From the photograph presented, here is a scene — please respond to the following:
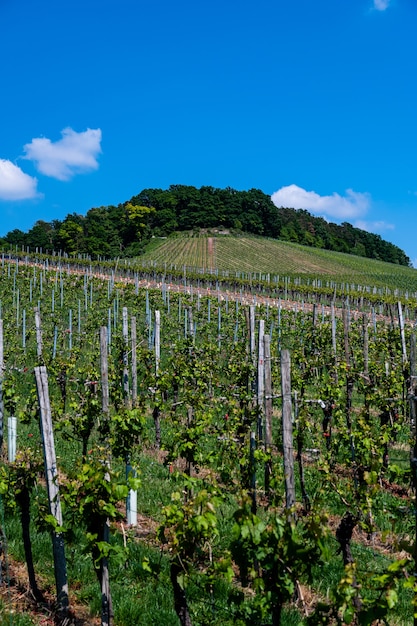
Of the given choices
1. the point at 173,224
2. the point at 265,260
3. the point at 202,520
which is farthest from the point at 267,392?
the point at 173,224

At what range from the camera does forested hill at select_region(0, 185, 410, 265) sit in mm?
87688

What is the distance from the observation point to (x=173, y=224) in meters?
98.5

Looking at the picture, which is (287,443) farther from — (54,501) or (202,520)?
(54,501)

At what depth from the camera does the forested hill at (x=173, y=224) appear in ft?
288

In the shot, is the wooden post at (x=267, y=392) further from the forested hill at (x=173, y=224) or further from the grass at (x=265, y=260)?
the forested hill at (x=173, y=224)

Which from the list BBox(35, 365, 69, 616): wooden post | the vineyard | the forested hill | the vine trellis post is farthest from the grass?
BBox(35, 365, 69, 616): wooden post

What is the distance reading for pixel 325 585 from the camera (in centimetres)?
554

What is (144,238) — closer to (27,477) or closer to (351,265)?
(351,265)

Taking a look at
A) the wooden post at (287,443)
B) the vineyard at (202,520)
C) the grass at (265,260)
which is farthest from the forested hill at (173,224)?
the wooden post at (287,443)

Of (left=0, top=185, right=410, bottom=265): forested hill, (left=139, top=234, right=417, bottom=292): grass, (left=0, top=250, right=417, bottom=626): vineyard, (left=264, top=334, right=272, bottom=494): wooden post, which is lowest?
(left=0, top=250, right=417, bottom=626): vineyard

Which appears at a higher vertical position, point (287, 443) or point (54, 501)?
point (287, 443)

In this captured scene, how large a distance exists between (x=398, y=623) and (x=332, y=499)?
10.0 feet

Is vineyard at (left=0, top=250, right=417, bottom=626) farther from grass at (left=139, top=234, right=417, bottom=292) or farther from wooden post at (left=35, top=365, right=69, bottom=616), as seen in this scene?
grass at (left=139, top=234, right=417, bottom=292)

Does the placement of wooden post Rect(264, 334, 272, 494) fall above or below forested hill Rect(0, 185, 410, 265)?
below
